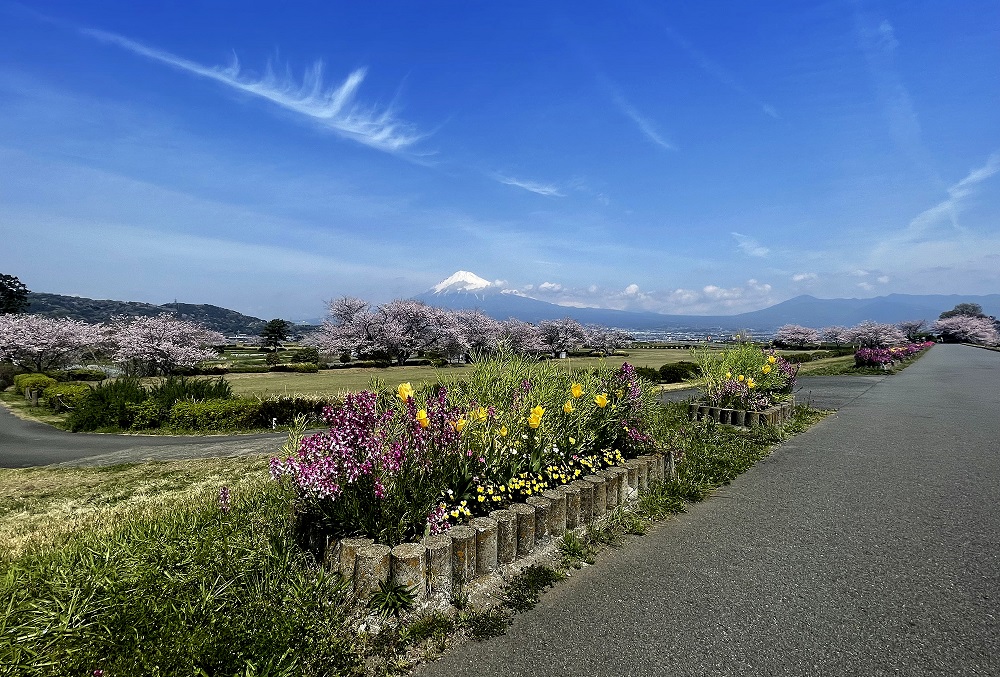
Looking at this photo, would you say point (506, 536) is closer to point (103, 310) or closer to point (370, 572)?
point (370, 572)

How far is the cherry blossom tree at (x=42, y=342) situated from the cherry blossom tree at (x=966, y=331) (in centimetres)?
11059

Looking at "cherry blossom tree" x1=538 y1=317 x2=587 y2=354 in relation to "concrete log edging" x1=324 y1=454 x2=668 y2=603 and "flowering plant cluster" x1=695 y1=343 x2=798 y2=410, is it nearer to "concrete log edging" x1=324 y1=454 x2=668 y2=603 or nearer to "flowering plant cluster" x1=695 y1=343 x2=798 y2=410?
"flowering plant cluster" x1=695 y1=343 x2=798 y2=410

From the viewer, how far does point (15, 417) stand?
1565cm

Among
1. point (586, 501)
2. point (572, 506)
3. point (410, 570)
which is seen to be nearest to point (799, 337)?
point (586, 501)

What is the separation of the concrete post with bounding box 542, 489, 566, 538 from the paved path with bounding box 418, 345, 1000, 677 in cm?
38

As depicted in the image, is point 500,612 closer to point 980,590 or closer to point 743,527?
point 743,527

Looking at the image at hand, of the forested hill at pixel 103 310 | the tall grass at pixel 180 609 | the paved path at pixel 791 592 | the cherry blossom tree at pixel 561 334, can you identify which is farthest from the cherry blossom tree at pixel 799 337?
the forested hill at pixel 103 310

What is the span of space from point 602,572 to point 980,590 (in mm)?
2726

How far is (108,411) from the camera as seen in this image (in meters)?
13.0

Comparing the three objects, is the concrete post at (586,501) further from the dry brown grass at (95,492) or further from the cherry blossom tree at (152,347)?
the cherry blossom tree at (152,347)

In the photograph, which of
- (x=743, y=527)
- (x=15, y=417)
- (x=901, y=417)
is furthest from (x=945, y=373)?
(x=15, y=417)

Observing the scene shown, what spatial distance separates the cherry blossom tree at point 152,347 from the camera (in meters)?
29.2

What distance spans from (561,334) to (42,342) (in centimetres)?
4870

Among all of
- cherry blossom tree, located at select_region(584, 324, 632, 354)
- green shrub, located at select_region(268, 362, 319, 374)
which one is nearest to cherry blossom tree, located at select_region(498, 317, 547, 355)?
cherry blossom tree, located at select_region(584, 324, 632, 354)
